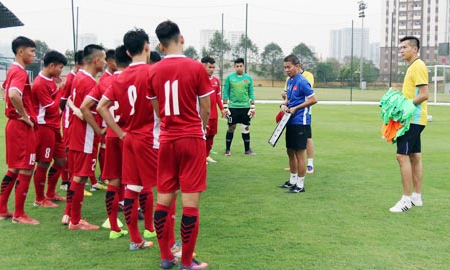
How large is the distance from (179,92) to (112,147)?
4.79ft

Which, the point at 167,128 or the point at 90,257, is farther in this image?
the point at 90,257

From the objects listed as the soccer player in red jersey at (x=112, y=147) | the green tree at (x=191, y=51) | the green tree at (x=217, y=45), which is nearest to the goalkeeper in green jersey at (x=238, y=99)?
the soccer player in red jersey at (x=112, y=147)

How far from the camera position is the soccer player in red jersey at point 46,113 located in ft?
20.5

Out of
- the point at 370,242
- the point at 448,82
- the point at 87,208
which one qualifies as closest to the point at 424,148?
the point at 370,242

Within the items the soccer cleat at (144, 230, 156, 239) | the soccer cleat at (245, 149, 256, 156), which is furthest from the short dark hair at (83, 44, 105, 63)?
the soccer cleat at (245, 149, 256, 156)

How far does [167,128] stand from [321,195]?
12.3 feet

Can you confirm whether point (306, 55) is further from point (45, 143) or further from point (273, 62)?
point (45, 143)

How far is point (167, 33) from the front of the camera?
13.8ft

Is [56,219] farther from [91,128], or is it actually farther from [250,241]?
[250,241]

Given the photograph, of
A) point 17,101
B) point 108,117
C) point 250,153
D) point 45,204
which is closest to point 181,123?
point 108,117

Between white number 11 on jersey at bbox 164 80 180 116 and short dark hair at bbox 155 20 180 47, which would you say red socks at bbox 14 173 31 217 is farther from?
short dark hair at bbox 155 20 180 47

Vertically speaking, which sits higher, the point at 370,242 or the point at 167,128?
the point at 167,128

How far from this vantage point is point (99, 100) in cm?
508

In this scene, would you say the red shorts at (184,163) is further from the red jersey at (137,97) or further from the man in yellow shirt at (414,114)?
the man in yellow shirt at (414,114)
